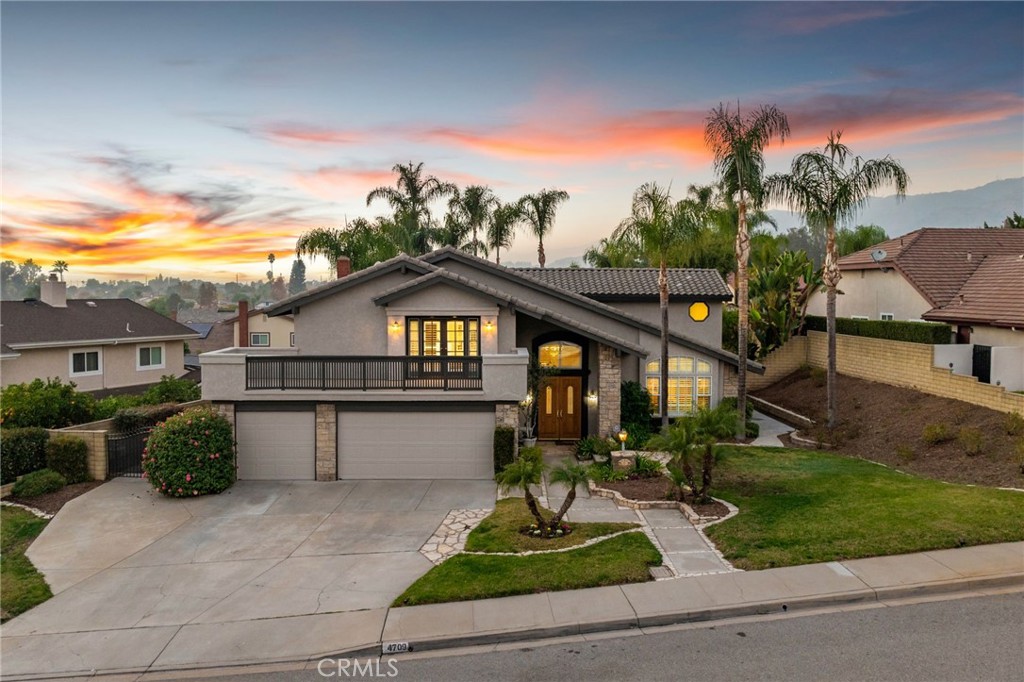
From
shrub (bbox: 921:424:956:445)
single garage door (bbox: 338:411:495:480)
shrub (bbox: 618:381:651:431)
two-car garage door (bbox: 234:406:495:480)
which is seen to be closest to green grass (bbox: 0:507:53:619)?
two-car garage door (bbox: 234:406:495:480)

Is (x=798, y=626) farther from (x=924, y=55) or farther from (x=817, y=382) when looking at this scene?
(x=924, y=55)

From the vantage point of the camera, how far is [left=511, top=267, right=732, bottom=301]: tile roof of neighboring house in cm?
2456

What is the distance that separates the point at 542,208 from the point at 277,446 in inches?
1033

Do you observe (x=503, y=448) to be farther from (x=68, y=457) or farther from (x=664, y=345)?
(x=68, y=457)

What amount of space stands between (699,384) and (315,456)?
46.8 feet

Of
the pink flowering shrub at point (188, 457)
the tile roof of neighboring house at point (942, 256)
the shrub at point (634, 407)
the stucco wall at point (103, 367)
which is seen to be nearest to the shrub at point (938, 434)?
the shrub at point (634, 407)

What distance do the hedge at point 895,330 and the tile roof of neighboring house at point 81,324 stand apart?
115ft

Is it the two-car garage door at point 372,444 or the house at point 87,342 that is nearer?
the two-car garage door at point 372,444

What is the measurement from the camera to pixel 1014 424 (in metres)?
15.8

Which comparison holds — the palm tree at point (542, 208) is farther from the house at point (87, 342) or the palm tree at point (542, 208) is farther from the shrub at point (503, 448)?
the shrub at point (503, 448)

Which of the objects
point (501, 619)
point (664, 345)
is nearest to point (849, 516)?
point (501, 619)

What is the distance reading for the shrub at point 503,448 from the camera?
56.9ft

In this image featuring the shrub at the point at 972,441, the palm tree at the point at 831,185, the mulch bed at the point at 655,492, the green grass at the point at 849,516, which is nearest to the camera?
the green grass at the point at 849,516

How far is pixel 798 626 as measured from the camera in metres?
8.76
